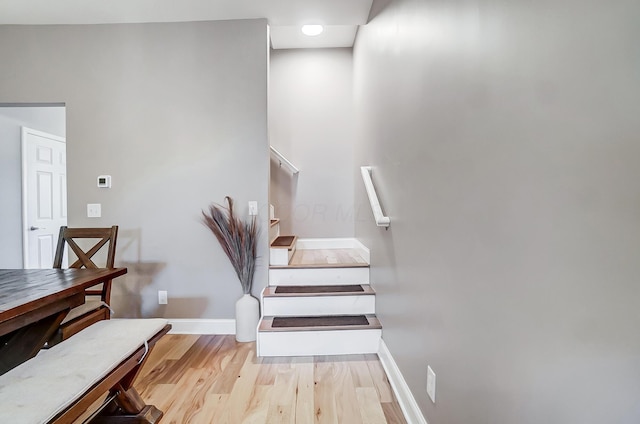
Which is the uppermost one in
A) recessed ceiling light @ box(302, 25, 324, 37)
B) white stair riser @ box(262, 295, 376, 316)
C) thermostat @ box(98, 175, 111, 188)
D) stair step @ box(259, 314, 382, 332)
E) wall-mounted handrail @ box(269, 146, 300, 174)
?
recessed ceiling light @ box(302, 25, 324, 37)

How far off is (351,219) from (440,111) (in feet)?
8.29

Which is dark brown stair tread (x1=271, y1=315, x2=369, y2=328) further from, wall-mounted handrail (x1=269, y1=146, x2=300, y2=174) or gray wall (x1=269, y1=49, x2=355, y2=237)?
wall-mounted handrail (x1=269, y1=146, x2=300, y2=174)

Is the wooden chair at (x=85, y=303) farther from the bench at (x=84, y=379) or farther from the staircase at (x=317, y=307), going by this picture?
the staircase at (x=317, y=307)

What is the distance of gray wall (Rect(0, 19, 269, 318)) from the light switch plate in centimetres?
4

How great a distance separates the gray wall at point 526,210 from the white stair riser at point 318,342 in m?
0.72

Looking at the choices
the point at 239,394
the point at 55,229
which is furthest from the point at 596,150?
the point at 55,229

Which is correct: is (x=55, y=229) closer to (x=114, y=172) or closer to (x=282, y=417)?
(x=114, y=172)

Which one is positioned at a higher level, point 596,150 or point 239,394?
point 596,150

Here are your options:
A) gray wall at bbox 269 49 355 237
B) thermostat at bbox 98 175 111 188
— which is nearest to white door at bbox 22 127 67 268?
thermostat at bbox 98 175 111 188

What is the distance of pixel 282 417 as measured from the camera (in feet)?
4.91

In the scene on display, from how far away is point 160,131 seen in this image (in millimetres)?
2486

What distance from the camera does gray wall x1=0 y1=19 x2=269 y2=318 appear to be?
2475mm

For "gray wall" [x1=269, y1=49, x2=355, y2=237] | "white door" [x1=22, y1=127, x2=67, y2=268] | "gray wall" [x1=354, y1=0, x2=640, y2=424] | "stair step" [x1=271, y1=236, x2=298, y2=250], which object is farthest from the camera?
"gray wall" [x1=269, y1=49, x2=355, y2=237]

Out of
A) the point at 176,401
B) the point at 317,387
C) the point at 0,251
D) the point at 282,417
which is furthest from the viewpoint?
the point at 0,251
